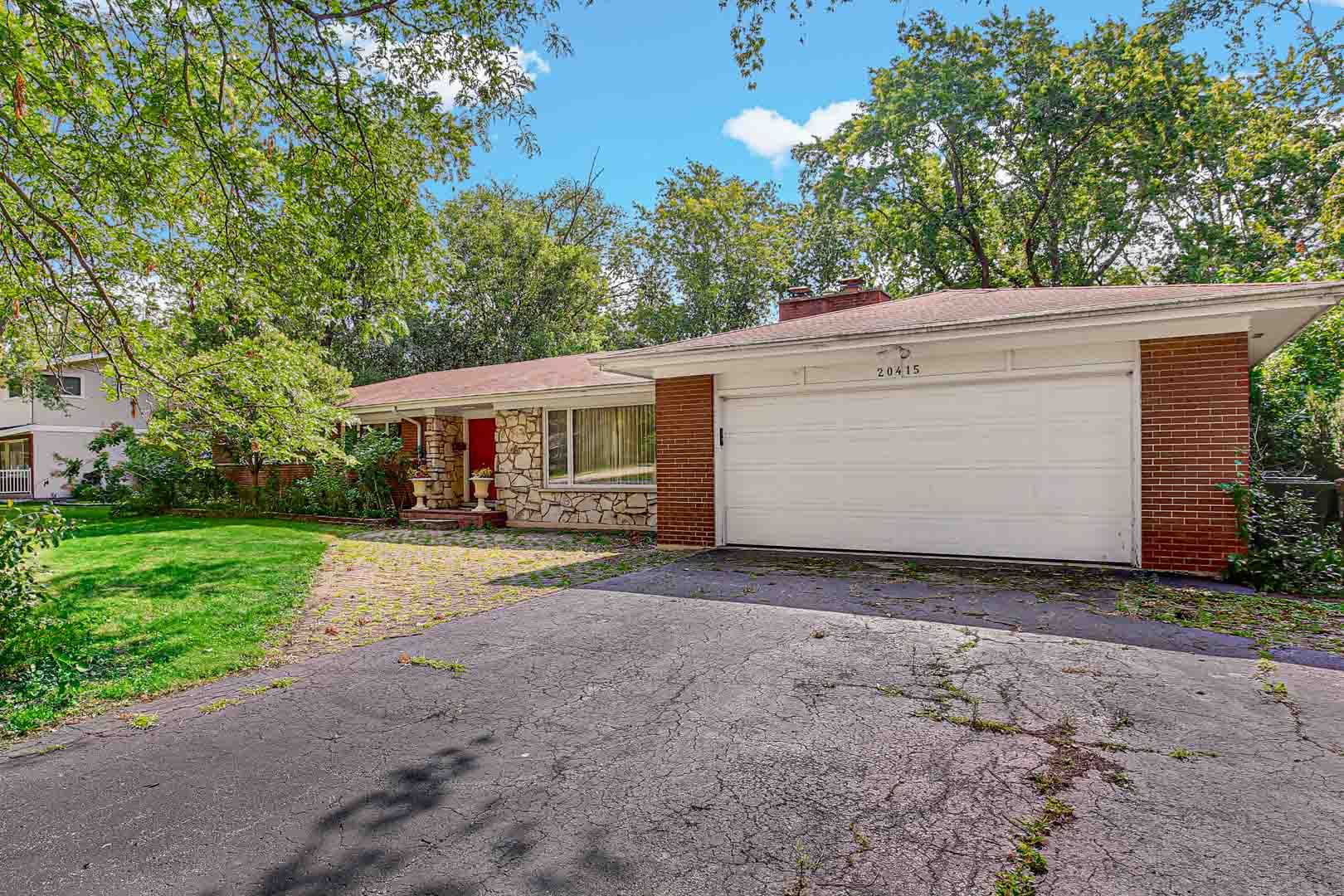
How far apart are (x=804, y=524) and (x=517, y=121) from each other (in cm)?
573

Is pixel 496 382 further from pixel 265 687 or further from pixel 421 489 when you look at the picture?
pixel 265 687

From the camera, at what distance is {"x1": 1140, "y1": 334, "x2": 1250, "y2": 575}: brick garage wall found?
667 cm

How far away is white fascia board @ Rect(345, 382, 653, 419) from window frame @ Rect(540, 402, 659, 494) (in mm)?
255

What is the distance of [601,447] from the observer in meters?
12.7

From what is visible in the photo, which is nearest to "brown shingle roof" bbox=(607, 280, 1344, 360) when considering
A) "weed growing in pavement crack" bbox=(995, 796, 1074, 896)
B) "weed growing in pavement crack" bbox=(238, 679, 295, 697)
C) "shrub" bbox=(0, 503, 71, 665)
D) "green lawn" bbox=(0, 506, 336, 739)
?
"green lawn" bbox=(0, 506, 336, 739)

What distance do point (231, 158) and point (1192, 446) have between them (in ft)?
30.6

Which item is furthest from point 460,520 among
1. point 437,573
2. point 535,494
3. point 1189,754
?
point 1189,754

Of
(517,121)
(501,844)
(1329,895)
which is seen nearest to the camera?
(1329,895)

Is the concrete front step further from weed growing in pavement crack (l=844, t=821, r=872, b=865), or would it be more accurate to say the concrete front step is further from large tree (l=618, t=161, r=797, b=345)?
large tree (l=618, t=161, r=797, b=345)

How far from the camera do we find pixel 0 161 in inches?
216

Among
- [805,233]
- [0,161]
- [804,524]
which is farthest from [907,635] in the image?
[805,233]

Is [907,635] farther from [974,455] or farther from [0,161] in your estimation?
[0,161]

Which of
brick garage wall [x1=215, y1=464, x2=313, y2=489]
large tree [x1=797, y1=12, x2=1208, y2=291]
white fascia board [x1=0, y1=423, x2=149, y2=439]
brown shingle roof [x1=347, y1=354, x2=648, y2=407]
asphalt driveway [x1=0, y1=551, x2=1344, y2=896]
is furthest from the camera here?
white fascia board [x1=0, y1=423, x2=149, y2=439]

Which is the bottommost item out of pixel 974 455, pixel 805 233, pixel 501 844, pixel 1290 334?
pixel 501 844
